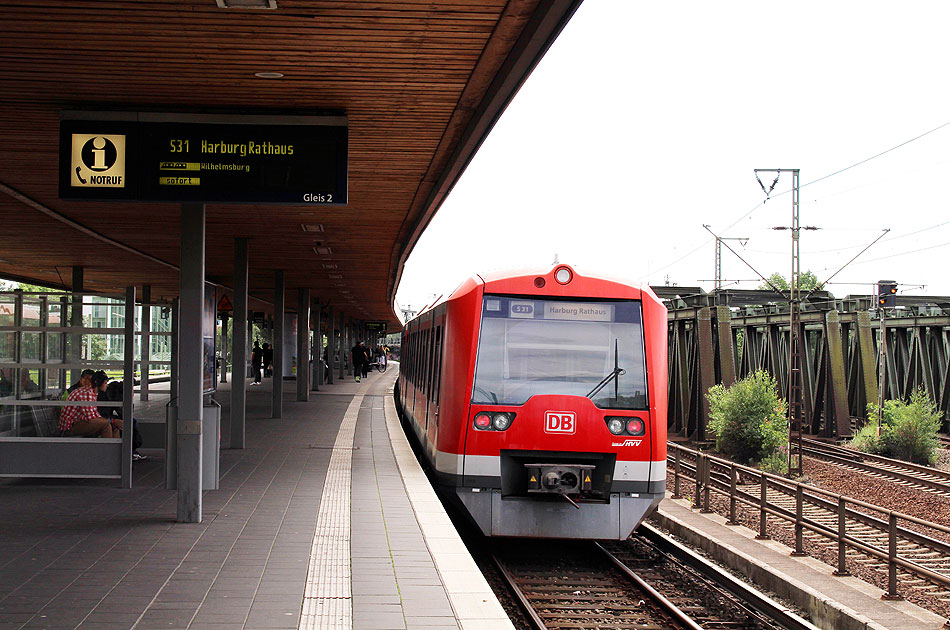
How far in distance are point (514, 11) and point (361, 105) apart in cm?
244

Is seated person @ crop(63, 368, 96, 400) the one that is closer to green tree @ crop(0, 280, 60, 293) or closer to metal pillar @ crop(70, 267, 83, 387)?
metal pillar @ crop(70, 267, 83, 387)

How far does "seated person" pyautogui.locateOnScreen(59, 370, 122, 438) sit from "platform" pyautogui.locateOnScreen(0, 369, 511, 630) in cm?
60

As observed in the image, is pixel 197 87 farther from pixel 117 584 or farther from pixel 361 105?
pixel 117 584

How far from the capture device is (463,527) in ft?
36.7

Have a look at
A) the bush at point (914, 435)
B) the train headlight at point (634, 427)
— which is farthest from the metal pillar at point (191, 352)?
the bush at point (914, 435)

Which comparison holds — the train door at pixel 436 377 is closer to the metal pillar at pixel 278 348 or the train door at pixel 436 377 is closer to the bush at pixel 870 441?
the metal pillar at pixel 278 348

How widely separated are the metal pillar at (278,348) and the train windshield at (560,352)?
11257 mm

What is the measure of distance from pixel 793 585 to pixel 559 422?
102 inches

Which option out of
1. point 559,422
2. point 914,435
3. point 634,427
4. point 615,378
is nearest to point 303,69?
point 559,422

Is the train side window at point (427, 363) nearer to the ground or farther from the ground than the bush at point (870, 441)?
→ farther from the ground

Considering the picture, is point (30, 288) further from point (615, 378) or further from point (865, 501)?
point (615, 378)

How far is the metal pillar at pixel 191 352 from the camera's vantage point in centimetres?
775

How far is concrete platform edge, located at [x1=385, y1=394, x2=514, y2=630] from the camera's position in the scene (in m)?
5.07

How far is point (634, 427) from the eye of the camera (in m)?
8.97
